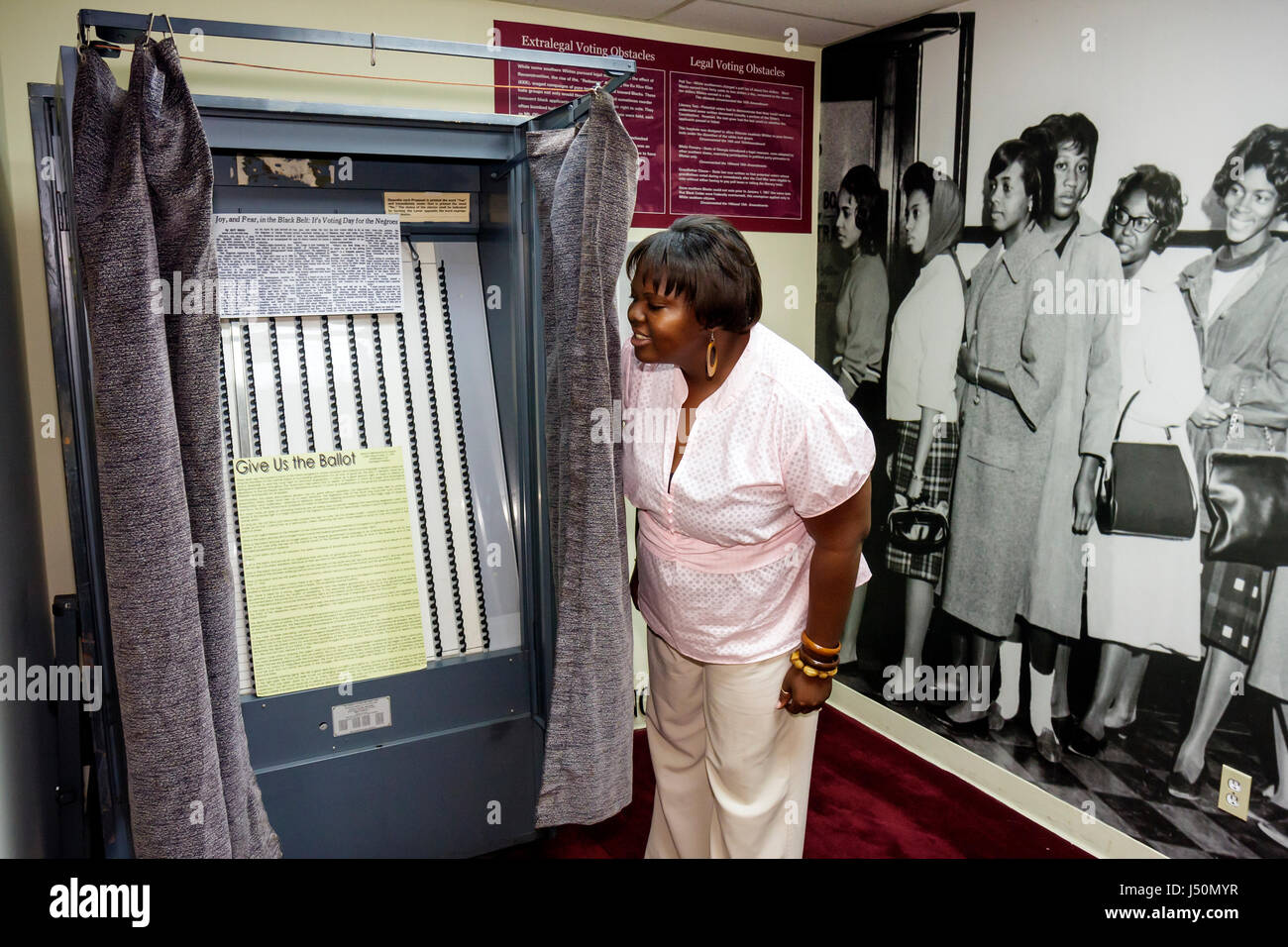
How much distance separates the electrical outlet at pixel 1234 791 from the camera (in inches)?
75.8

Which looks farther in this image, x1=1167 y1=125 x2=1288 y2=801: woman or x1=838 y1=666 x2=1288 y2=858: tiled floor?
x1=838 y1=666 x2=1288 y2=858: tiled floor

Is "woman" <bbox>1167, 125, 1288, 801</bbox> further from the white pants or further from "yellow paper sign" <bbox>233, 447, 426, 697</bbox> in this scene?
"yellow paper sign" <bbox>233, 447, 426, 697</bbox>

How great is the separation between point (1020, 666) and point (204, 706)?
2100 millimetres

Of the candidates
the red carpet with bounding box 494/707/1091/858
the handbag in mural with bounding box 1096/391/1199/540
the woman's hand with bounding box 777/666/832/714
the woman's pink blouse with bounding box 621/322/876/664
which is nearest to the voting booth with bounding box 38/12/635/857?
the red carpet with bounding box 494/707/1091/858

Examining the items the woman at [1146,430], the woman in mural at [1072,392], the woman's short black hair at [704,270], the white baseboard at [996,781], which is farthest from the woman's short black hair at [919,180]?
the white baseboard at [996,781]

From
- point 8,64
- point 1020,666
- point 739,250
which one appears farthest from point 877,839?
point 8,64

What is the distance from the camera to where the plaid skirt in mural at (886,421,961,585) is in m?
2.64

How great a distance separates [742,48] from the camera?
9.27 ft

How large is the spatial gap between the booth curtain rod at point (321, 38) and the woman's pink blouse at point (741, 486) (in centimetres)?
60

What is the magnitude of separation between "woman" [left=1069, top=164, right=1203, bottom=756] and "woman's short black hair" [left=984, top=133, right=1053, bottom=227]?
0.19m

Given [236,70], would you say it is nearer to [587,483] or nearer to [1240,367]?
[587,483]

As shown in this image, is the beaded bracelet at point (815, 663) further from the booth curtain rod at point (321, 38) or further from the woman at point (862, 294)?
the woman at point (862, 294)

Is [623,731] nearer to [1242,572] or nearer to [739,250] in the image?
[739,250]
